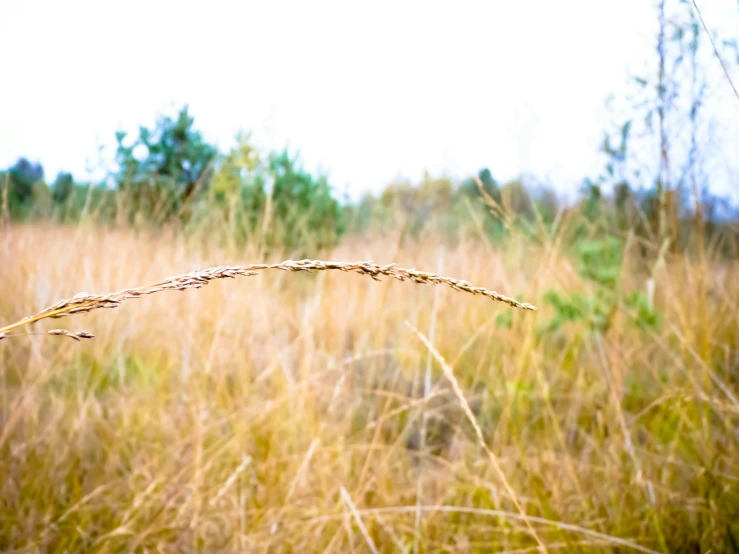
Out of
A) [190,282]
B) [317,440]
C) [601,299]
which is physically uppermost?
[190,282]

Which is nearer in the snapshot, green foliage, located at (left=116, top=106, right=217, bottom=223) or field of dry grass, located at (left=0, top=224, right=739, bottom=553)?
field of dry grass, located at (left=0, top=224, right=739, bottom=553)

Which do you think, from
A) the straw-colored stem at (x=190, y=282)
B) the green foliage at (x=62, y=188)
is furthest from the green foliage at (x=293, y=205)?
the straw-colored stem at (x=190, y=282)

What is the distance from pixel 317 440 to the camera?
1.24 metres

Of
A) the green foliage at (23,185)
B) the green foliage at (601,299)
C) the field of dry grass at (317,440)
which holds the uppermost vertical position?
the green foliage at (23,185)

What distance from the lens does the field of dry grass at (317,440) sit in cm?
119

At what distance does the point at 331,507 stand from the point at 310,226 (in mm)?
2859

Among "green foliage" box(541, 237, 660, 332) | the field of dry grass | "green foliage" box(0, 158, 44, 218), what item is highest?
"green foliage" box(0, 158, 44, 218)

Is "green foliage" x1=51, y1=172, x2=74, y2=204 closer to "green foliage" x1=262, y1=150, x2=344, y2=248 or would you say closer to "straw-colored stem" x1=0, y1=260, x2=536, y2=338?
"green foliage" x1=262, y1=150, x2=344, y2=248

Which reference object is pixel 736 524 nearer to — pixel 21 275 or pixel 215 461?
pixel 215 461

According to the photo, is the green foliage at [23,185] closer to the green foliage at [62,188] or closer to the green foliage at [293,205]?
the green foliage at [62,188]

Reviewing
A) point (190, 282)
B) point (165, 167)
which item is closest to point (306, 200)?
point (165, 167)

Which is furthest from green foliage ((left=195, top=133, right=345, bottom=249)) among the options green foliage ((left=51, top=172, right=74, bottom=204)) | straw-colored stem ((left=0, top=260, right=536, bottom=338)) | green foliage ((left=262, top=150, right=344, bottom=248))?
straw-colored stem ((left=0, top=260, right=536, bottom=338))

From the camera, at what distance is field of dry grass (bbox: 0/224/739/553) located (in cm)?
119

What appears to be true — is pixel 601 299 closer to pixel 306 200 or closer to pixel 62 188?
pixel 62 188
